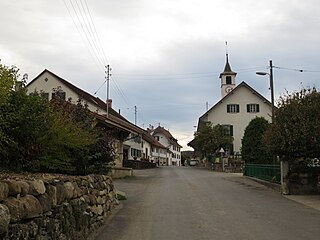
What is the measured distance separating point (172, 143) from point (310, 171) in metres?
107

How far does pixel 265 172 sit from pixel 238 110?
34080 millimetres

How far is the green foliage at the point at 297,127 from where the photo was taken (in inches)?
711

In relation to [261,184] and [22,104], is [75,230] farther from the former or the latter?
[261,184]

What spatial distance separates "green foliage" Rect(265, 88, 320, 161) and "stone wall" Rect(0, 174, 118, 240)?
1053 centimetres

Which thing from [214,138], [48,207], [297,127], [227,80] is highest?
[227,80]

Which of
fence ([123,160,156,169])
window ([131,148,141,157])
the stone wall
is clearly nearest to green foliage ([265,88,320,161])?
the stone wall

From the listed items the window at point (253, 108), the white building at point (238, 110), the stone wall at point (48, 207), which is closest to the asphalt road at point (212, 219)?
the stone wall at point (48, 207)

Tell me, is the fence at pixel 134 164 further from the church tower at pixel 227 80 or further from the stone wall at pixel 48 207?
the stone wall at pixel 48 207

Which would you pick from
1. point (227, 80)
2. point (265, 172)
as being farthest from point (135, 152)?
point (265, 172)

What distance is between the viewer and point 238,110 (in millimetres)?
59406

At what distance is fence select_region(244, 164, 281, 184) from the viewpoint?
22913 mm

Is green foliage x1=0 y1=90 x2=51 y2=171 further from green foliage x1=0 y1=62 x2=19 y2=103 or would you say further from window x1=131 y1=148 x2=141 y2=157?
window x1=131 y1=148 x2=141 y2=157

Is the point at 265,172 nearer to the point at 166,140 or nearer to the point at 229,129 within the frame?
the point at 229,129

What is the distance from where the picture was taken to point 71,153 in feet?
34.7
